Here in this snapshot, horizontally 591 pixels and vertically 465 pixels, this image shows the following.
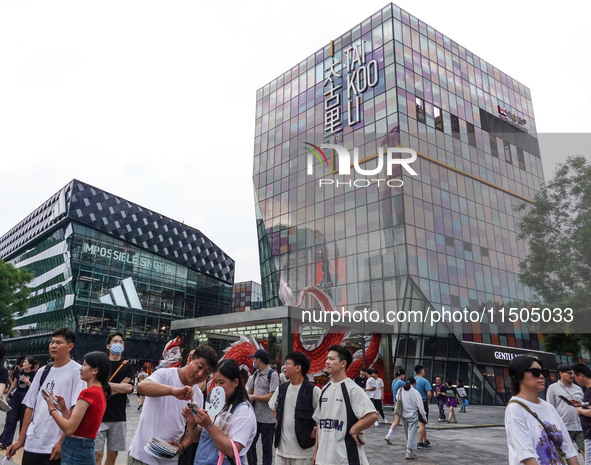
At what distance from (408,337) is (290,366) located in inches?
1054

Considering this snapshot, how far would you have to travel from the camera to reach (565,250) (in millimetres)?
22000

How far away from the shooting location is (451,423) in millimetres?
16484

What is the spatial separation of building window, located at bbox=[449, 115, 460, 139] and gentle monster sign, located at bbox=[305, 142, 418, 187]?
6523mm

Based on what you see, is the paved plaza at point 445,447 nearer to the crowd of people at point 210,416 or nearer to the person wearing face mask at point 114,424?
the person wearing face mask at point 114,424

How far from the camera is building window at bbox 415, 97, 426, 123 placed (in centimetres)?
3622

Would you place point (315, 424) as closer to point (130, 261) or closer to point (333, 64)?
point (333, 64)

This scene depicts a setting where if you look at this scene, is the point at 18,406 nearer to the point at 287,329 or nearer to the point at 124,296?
the point at 287,329

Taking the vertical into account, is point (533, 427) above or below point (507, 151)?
below

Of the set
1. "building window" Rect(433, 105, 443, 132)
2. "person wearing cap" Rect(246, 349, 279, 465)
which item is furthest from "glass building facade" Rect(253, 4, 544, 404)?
"person wearing cap" Rect(246, 349, 279, 465)

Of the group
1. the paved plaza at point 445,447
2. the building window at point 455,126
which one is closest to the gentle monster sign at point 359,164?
the building window at point 455,126

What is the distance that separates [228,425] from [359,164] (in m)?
34.6

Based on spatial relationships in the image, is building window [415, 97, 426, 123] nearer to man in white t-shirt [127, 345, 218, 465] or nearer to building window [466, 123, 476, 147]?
building window [466, 123, 476, 147]

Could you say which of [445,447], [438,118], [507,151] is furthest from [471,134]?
[445,447]

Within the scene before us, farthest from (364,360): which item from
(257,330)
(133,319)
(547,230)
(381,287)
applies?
(133,319)
